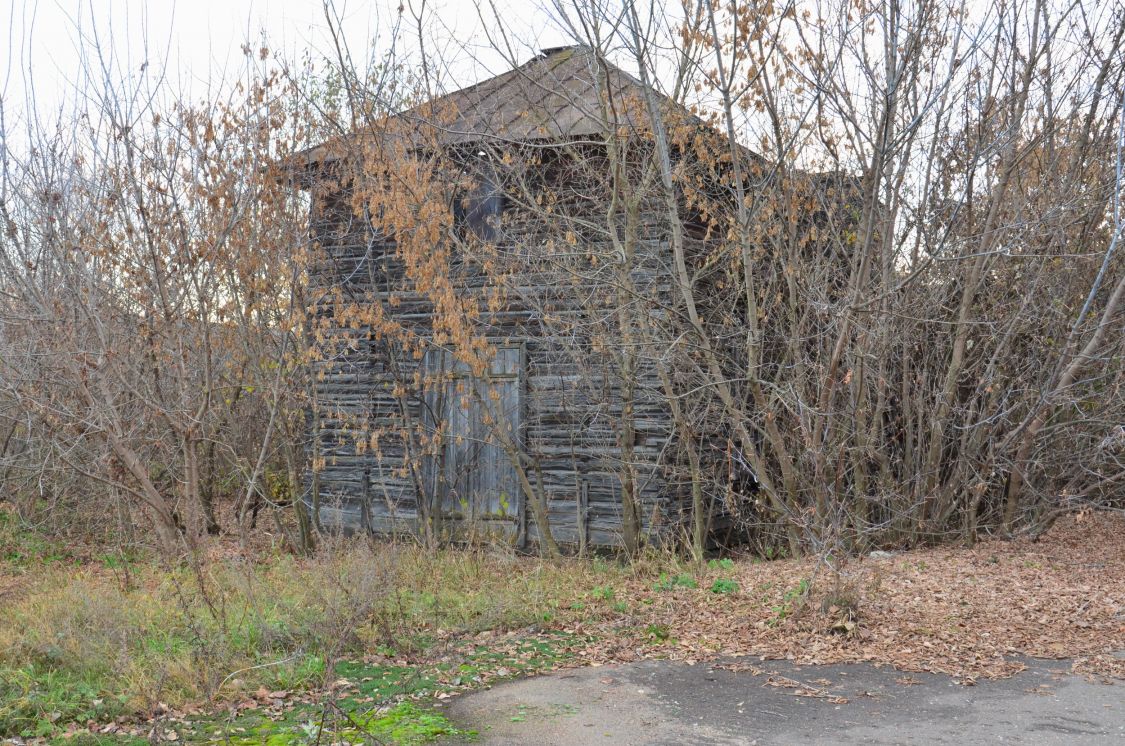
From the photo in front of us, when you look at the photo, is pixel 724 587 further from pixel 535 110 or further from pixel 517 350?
pixel 535 110

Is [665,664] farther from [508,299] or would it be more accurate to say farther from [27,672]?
[508,299]

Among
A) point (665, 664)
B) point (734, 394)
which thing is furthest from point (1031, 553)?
point (665, 664)

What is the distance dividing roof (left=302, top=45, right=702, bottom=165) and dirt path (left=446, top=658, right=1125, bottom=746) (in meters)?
5.64

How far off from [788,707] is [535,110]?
7.33 m

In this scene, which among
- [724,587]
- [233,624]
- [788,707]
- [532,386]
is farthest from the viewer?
[532,386]

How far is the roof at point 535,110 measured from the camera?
10.5 metres

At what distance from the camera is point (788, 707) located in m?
6.03

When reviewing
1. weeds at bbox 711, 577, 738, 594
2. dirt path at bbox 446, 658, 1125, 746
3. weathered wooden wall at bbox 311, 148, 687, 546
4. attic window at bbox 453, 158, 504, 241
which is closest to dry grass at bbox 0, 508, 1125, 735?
weeds at bbox 711, 577, 738, 594

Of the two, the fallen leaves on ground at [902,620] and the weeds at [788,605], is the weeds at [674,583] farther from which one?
the weeds at [788,605]

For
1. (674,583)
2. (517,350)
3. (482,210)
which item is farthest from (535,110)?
(674,583)

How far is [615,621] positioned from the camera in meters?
8.30

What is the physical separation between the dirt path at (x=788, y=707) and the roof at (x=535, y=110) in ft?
18.5

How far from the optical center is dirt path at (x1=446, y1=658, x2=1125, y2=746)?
548cm

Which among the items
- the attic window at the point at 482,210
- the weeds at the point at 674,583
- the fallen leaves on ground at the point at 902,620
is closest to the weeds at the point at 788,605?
the fallen leaves on ground at the point at 902,620
